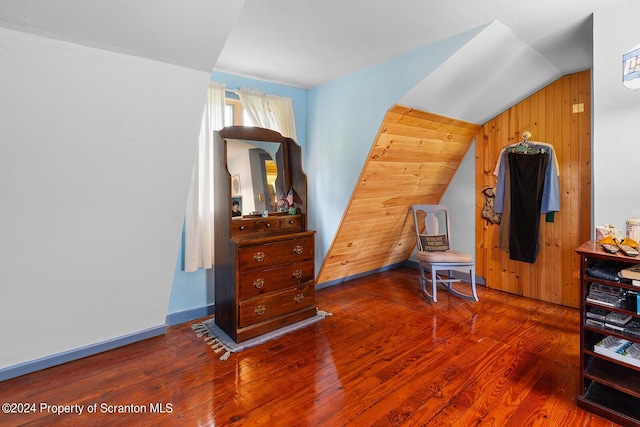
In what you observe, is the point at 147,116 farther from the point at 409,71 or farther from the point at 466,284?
the point at 466,284

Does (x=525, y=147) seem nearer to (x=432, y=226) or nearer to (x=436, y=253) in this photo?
(x=432, y=226)

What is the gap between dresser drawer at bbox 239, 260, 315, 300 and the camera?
267 centimetres

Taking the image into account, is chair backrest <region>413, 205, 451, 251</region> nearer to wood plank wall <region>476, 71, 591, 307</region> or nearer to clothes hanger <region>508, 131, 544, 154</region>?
wood plank wall <region>476, 71, 591, 307</region>

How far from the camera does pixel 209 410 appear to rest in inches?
73.4

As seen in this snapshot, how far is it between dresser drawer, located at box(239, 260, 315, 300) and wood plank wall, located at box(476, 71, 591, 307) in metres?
2.35

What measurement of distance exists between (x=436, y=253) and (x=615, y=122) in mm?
2016

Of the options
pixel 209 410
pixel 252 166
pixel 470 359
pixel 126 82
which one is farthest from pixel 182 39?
pixel 470 359

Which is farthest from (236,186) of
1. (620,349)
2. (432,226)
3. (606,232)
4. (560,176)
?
(560,176)

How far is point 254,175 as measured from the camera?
10.0ft

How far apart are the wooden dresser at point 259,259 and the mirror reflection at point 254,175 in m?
0.01

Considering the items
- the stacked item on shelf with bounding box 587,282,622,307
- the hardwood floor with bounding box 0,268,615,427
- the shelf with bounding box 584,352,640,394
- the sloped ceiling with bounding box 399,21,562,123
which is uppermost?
the sloped ceiling with bounding box 399,21,562,123

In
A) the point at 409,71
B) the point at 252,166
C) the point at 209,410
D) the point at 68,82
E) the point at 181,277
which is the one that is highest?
the point at 409,71

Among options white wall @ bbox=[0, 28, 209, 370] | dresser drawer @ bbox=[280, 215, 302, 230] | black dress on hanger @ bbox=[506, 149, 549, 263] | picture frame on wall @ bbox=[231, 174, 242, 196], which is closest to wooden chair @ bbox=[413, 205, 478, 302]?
black dress on hanger @ bbox=[506, 149, 549, 263]

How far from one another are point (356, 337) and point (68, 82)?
2.50m
